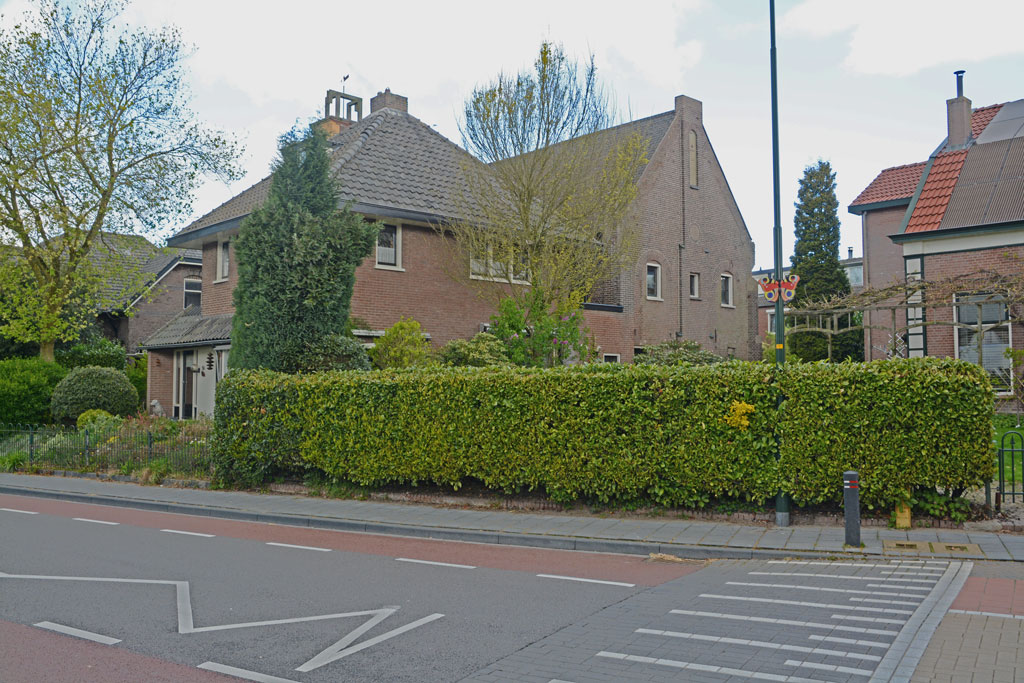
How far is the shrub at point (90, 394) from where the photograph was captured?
23.4 m

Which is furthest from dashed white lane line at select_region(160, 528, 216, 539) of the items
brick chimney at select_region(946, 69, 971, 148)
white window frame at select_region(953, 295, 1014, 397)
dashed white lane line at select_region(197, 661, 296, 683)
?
brick chimney at select_region(946, 69, 971, 148)

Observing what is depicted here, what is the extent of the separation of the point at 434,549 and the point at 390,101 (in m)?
20.7

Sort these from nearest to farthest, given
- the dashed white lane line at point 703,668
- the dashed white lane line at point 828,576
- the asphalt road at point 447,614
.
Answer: the dashed white lane line at point 703,668 → the asphalt road at point 447,614 → the dashed white lane line at point 828,576

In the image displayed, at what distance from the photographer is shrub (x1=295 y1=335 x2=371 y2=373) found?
57.9ft

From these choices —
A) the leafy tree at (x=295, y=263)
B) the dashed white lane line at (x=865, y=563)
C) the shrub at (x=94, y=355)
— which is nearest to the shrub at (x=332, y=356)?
the leafy tree at (x=295, y=263)

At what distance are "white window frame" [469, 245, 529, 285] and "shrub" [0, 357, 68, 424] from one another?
1321 cm

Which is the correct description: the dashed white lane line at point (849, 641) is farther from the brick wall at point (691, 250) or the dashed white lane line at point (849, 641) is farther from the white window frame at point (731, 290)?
the white window frame at point (731, 290)

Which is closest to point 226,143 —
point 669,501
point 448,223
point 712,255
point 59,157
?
point 59,157

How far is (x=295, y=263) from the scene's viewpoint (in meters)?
17.5

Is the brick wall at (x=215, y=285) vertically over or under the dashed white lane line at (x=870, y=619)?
over

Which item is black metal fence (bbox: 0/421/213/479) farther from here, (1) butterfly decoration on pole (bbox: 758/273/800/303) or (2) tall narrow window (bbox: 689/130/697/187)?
(2) tall narrow window (bbox: 689/130/697/187)

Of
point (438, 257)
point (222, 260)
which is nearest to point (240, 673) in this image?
point (438, 257)

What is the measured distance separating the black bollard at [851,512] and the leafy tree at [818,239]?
25.5 m

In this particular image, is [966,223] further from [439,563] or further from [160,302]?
[160,302]
